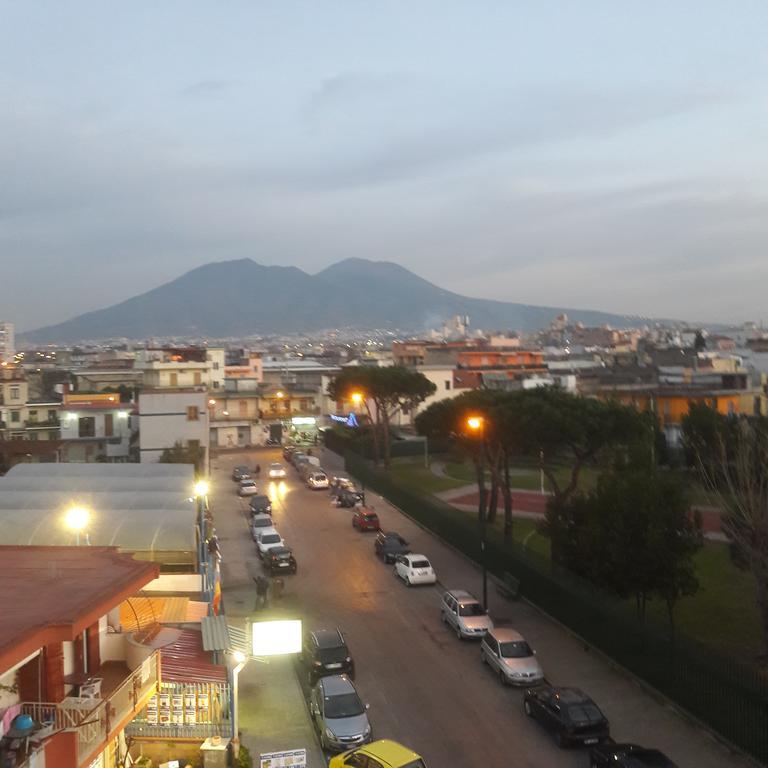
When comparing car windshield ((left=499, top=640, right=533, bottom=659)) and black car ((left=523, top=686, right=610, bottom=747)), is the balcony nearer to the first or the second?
black car ((left=523, top=686, right=610, bottom=747))

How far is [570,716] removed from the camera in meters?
14.2

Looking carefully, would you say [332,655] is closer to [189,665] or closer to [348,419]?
[189,665]

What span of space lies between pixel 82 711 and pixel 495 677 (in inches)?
423

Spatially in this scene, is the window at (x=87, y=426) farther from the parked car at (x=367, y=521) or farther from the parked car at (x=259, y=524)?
the parked car at (x=367, y=521)

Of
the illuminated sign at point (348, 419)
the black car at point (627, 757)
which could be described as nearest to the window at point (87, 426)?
the illuminated sign at point (348, 419)

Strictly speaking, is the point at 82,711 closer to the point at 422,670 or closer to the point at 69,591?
the point at 69,591

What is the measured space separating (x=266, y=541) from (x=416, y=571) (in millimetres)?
6218

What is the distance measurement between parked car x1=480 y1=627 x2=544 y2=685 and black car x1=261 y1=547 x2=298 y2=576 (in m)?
8.94

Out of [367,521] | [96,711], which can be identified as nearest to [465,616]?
[367,521]

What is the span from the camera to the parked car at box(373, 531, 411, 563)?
88.9ft

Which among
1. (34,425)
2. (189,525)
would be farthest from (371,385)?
(189,525)

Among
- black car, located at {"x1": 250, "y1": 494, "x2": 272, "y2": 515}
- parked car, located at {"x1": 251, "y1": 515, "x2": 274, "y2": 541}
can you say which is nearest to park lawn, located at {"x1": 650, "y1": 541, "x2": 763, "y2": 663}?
parked car, located at {"x1": 251, "y1": 515, "x2": 274, "y2": 541}

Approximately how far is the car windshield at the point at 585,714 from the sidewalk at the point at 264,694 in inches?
167

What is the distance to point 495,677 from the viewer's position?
17484mm
